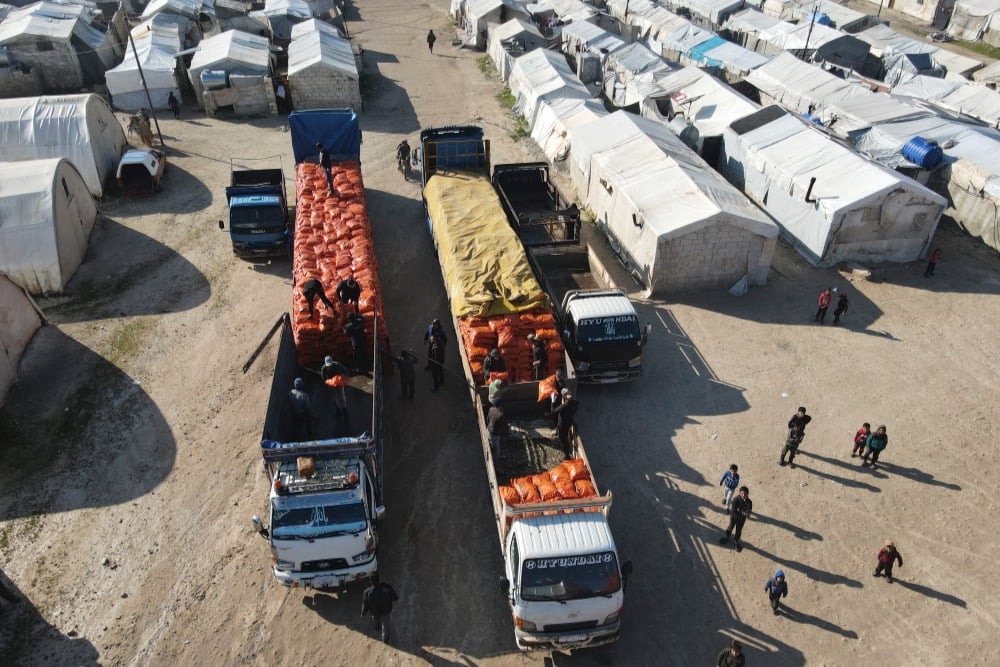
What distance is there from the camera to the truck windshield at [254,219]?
66.8ft

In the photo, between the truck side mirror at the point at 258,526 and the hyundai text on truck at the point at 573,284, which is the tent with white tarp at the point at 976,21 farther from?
the truck side mirror at the point at 258,526

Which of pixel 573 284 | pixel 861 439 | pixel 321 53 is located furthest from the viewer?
pixel 321 53

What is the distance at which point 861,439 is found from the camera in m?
13.9

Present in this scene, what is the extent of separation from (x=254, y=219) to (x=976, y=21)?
57.0 meters

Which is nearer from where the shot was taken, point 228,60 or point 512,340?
point 512,340

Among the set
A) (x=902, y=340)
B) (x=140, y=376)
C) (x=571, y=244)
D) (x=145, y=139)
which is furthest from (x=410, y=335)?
(x=145, y=139)

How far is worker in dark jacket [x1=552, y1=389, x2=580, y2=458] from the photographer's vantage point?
12484mm

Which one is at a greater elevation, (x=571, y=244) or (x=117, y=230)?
(x=571, y=244)

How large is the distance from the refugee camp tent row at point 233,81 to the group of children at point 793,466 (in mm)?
28662

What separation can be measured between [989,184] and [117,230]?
30.0 metres

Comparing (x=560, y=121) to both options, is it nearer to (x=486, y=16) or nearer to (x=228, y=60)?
(x=228, y=60)

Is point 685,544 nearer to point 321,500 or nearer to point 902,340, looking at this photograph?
point 321,500

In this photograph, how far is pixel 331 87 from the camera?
107ft

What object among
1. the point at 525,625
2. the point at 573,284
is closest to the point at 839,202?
the point at 573,284
